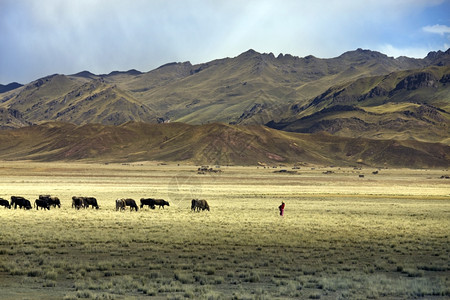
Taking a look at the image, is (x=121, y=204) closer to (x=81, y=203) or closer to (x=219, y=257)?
(x=81, y=203)

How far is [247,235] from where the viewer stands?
30.9 meters

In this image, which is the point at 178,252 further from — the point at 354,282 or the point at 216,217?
the point at 216,217

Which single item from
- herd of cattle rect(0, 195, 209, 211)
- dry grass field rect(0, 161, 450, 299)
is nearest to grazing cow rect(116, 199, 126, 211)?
herd of cattle rect(0, 195, 209, 211)

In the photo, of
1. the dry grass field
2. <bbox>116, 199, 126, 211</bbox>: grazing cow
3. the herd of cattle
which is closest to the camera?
the dry grass field

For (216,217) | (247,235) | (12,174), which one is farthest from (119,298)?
(12,174)

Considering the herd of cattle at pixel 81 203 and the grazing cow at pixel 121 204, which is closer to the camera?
the herd of cattle at pixel 81 203

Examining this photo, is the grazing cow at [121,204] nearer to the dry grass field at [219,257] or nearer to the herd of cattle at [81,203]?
the herd of cattle at [81,203]

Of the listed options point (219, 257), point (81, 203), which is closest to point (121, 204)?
point (81, 203)

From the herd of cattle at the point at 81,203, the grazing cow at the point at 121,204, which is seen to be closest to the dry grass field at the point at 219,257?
the herd of cattle at the point at 81,203

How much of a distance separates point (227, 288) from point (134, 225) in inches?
734

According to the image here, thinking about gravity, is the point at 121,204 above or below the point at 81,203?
above

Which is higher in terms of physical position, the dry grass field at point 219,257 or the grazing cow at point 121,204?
the grazing cow at point 121,204

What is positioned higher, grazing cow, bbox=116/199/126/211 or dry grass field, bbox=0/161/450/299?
grazing cow, bbox=116/199/126/211

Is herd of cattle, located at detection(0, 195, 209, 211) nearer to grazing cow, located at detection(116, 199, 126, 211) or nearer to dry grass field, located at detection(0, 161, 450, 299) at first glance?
grazing cow, located at detection(116, 199, 126, 211)
